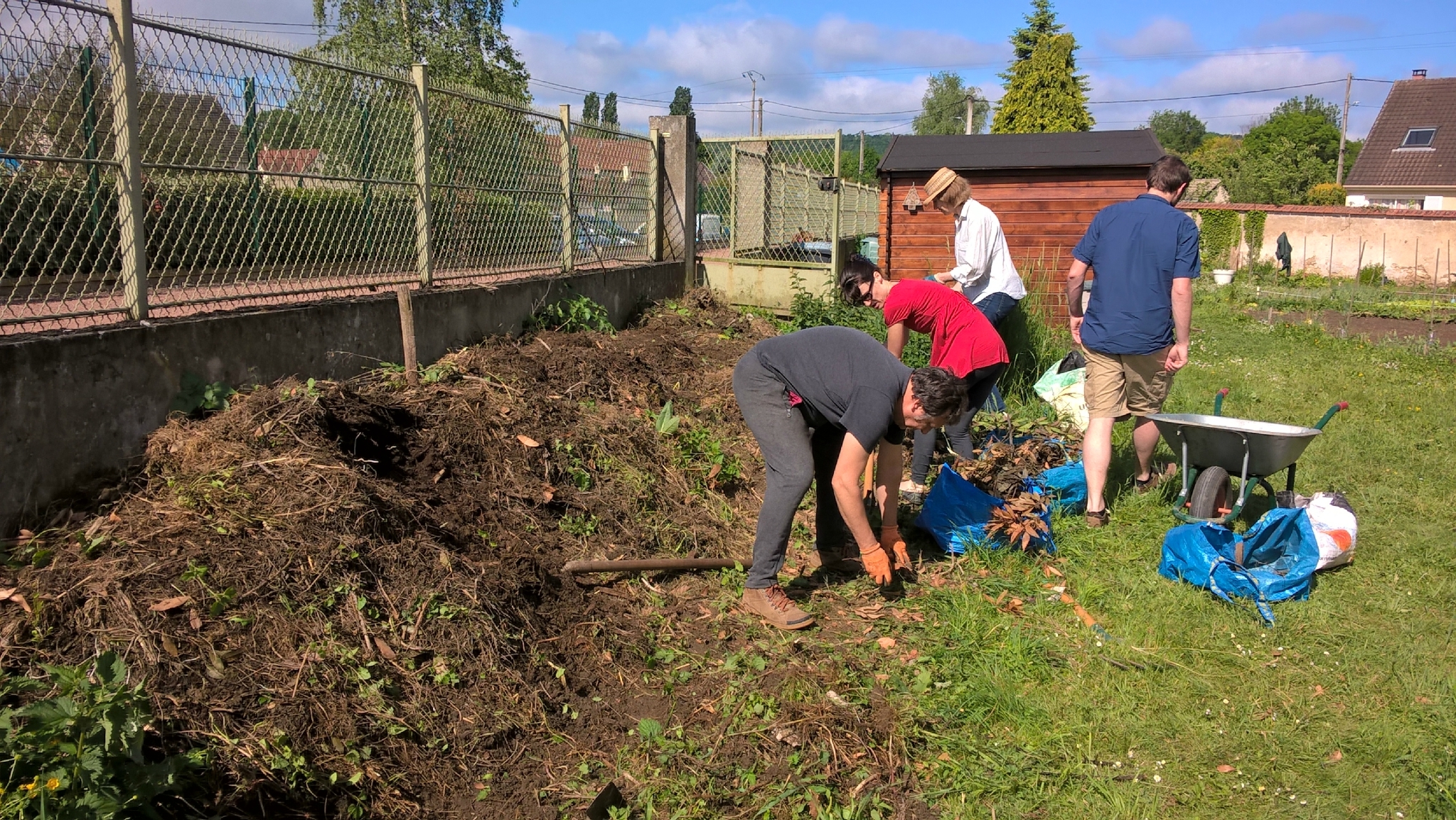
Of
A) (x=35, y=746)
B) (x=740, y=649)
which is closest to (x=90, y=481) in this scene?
(x=35, y=746)

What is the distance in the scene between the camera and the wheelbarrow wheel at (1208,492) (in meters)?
4.62

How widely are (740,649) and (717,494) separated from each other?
177 centimetres

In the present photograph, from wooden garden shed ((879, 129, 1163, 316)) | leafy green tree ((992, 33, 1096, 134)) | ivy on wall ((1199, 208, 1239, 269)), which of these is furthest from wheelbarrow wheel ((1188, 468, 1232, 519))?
leafy green tree ((992, 33, 1096, 134))

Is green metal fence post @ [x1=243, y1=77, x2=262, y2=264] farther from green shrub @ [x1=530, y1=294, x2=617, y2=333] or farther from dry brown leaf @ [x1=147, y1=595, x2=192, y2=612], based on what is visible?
green shrub @ [x1=530, y1=294, x2=617, y2=333]

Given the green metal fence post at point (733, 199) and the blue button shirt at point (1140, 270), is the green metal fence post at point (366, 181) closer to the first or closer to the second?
the blue button shirt at point (1140, 270)

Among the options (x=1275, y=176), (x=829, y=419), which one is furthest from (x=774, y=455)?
(x=1275, y=176)

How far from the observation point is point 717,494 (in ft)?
18.2

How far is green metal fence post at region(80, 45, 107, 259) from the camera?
374 centimetres

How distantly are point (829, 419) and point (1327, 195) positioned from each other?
137ft

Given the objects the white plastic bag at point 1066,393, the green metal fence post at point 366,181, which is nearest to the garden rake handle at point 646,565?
the green metal fence post at point 366,181

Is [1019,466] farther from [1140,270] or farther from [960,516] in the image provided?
[1140,270]

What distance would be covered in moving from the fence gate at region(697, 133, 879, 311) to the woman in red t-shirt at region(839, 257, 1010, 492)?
5302mm

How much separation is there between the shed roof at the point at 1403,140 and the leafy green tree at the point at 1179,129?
49.3 metres

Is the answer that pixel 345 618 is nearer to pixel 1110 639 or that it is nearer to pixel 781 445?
pixel 781 445
